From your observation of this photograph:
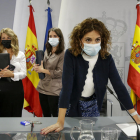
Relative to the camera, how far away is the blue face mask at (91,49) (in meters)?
1.32

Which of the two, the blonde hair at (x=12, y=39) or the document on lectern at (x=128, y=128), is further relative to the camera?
the blonde hair at (x=12, y=39)

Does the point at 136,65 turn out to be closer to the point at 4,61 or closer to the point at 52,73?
the point at 52,73

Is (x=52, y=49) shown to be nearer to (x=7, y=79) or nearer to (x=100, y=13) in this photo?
(x=7, y=79)

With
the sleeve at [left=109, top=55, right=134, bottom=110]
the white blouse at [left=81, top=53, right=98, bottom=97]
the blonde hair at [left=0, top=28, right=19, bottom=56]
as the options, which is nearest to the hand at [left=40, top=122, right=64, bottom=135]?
the white blouse at [left=81, top=53, right=98, bottom=97]

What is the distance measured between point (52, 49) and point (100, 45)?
3.73ft

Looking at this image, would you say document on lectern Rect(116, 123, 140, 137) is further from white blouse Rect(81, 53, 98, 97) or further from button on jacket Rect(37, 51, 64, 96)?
button on jacket Rect(37, 51, 64, 96)

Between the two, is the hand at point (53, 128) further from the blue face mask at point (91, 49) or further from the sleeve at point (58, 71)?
the sleeve at point (58, 71)

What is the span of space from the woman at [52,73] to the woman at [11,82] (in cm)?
26

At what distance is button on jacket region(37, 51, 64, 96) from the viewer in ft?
7.49

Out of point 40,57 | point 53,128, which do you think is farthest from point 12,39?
point 53,128

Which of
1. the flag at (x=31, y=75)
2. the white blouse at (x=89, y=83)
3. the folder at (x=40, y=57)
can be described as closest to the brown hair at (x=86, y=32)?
the white blouse at (x=89, y=83)

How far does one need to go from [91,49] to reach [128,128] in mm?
623

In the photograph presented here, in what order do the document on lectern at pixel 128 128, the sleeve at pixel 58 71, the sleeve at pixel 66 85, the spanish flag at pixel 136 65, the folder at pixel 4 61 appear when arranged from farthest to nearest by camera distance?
the spanish flag at pixel 136 65 → the sleeve at pixel 58 71 → the folder at pixel 4 61 → the sleeve at pixel 66 85 → the document on lectern at pixel 128 128

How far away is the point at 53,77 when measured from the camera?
232 cm
